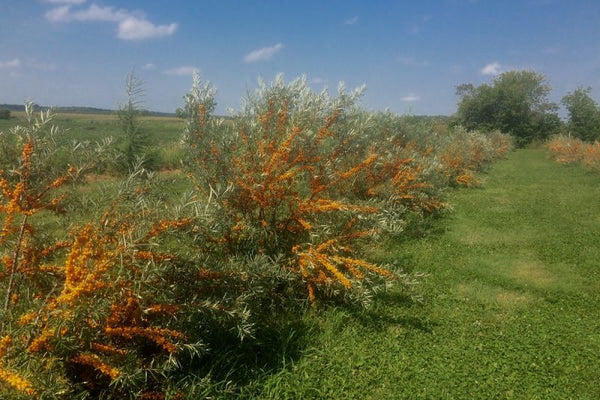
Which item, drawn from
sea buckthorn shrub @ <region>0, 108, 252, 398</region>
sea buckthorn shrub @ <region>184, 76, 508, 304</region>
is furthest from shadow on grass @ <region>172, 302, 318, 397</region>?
sea buckthorn shrub @ <region>184, 76, 508, 304</region>

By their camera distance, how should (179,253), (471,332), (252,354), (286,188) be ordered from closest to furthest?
(179,253) → (252,354) → (471,332) → (286,188)

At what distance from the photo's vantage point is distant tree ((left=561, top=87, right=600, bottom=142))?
38094 millimetres

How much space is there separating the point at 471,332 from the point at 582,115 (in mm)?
45235

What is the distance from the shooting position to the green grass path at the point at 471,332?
14.5 feet

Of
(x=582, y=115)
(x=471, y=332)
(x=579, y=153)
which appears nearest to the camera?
(x=471, y=332)

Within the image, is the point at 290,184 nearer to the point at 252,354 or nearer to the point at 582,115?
the point at 252,354

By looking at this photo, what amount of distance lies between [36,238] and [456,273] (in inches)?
278

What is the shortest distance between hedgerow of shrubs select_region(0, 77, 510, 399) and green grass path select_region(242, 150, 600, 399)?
0.62m

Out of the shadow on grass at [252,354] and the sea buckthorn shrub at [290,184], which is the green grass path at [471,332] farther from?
the sea buckthorn shrub at [290,184]

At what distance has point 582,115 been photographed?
40125mm

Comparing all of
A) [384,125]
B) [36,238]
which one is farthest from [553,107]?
[36,238]

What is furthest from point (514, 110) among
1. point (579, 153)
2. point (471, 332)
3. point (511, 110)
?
point (471, 332)

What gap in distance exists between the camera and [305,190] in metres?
6.94

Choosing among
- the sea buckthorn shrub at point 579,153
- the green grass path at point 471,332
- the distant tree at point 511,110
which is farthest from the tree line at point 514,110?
the green grass path at point 471,332
